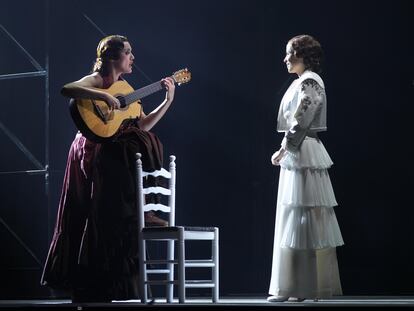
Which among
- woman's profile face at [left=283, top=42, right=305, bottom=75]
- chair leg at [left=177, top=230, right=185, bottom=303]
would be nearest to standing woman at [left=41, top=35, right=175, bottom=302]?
chair leg at [left=177, top=230, right=185, bottom=303]

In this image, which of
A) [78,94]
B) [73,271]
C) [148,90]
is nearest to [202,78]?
[148,90]

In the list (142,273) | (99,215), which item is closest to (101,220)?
(99,215)

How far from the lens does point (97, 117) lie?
188 inches

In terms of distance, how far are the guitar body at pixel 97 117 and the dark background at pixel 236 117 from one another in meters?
0.84

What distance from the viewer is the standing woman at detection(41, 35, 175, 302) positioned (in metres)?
4.73

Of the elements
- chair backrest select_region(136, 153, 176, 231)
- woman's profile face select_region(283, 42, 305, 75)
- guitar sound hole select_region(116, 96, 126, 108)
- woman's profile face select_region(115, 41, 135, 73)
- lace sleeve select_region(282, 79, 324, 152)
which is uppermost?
woman's profile face select_region(115, 41, 135, 73)

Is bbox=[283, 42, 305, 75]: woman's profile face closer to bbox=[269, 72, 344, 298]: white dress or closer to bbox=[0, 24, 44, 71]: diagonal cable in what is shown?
bbox=[269, 72, 344, 298]: white dress

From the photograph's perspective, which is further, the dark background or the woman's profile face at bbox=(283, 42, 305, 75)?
the dark background

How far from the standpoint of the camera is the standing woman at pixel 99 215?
4734 millimetres

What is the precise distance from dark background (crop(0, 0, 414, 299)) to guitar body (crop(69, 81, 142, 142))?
841 mm

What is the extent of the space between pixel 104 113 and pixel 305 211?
1206 millimetres

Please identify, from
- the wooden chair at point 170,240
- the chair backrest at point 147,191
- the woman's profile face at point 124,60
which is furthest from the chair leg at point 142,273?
the woman's profile face at point 124,60

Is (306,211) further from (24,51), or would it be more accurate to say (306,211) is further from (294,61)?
(24,51)

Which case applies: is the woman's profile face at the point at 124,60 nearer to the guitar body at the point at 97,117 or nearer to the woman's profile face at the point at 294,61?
the guitar body at the point at 97,117
